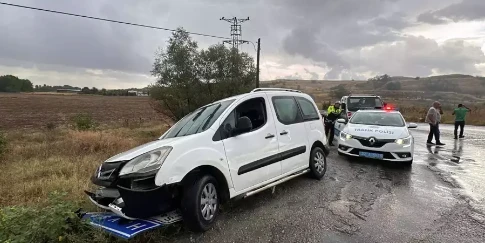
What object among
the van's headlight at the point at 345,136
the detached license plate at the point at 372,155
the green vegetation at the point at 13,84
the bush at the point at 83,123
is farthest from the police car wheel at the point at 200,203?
the green vegetation at the point at 13,84

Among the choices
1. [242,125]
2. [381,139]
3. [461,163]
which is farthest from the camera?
[461,163]

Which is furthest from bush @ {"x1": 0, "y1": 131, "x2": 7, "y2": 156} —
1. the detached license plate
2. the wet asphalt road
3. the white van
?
the white van

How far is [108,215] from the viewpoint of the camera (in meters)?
3.88

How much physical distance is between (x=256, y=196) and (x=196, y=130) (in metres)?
1.75

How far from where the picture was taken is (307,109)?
631cm

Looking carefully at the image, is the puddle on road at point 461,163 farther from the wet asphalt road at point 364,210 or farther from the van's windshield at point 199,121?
the van's windshield at point 199,121

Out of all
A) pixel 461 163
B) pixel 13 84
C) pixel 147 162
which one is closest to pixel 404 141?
pixel 461 163

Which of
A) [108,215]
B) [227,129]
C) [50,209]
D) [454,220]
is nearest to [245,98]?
[227,129]

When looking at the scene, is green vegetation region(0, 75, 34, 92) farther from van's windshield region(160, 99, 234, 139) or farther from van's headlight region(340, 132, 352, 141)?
van's windshield region(160, 99, 234, 139)

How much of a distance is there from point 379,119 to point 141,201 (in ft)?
25.1

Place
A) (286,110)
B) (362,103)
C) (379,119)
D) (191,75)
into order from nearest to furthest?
(286,110), (379,119), (362,103), (191,75)

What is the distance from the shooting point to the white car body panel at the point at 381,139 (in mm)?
7512

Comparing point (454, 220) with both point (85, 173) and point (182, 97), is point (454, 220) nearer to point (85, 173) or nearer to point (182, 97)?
point (85, 173)

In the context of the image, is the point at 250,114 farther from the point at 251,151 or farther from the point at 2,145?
the point at 2,145
